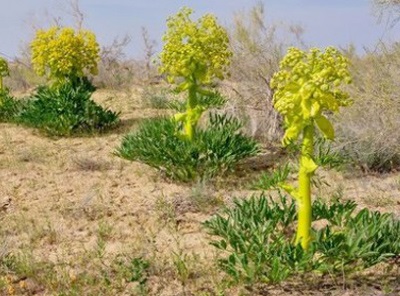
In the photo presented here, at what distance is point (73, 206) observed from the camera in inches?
262

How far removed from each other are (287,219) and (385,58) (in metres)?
4.83

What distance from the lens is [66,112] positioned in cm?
988

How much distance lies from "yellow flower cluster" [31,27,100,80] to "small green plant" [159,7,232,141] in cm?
281

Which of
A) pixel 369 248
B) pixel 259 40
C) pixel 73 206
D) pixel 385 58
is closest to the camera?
pixel 369 248

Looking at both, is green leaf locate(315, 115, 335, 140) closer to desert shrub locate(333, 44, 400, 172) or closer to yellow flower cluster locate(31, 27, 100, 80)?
desert shrub locate(333, 44, 400, 172)

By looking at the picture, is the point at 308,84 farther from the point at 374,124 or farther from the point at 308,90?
the point at 374,124

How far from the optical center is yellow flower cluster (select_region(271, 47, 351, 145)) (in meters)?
4.36

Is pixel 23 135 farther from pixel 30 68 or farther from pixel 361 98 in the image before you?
pixel 30 68

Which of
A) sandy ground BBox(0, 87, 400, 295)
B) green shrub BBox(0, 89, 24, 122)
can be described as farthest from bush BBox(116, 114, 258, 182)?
green shrub BBox(0, 89, 24, 122)

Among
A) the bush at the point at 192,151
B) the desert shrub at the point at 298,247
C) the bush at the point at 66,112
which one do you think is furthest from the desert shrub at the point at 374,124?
the bush at the point at 66,112

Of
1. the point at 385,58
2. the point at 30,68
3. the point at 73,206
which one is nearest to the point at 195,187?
the point at 73,206

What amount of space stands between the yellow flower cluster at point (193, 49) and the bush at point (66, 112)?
2.72m

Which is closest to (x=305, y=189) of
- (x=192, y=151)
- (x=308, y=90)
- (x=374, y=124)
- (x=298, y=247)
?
(x=298, y=247)

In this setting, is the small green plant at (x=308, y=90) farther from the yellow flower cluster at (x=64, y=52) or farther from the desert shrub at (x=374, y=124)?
the yellow flower cluster at (x=64, y=52)
